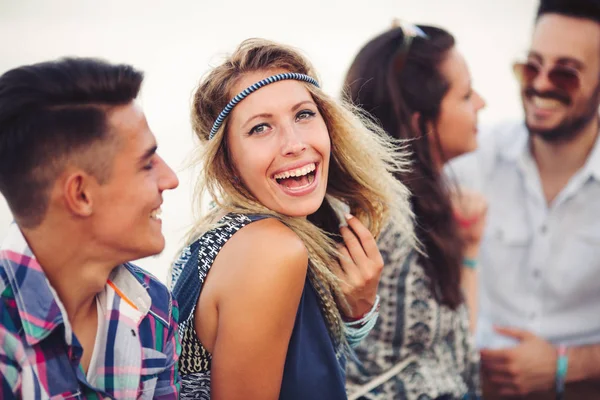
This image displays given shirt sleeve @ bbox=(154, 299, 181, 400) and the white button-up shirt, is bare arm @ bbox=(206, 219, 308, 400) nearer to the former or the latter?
shirt sleeve @ bbox=(154, 299, 181, 400)

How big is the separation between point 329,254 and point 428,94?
116cm

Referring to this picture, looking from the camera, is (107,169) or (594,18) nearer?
(107,169)

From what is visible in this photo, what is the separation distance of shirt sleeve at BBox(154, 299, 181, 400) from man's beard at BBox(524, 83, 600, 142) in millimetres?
2723

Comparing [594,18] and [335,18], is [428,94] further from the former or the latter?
[335,18]

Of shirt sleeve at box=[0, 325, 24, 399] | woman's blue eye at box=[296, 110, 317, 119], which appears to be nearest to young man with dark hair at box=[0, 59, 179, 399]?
shirt sleeve at box=[0, 325, 24, 399]

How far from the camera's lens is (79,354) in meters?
1.53

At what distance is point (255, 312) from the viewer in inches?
68.2

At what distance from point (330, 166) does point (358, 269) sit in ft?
1.31

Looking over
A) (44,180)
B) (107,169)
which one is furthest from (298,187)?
(44,180)

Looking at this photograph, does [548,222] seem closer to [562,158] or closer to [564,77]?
[562,158]

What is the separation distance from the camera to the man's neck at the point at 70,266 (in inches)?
59.8

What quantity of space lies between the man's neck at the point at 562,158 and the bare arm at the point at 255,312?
242 cm

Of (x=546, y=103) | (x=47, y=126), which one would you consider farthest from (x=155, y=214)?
(x=546, y=103)

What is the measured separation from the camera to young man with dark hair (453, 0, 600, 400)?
11.2 feet
